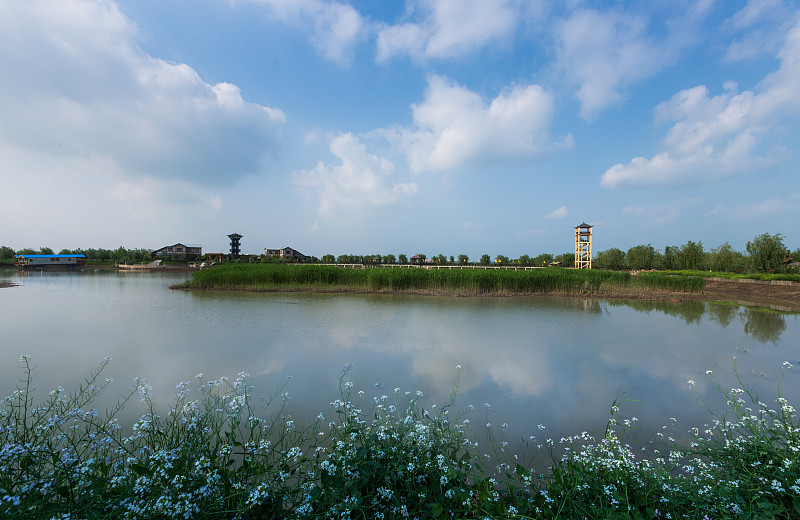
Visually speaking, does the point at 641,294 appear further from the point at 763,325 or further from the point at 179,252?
the point at 179,252

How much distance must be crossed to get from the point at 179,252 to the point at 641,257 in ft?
189

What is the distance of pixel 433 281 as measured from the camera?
14812 mm

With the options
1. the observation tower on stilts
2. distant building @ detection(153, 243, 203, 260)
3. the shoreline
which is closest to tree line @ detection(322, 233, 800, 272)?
the shoreline

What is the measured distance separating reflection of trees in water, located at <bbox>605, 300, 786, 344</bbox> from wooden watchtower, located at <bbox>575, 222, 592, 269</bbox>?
16552 millimetres

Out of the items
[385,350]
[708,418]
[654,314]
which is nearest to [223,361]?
[385,350]

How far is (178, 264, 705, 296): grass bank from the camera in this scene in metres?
14.7

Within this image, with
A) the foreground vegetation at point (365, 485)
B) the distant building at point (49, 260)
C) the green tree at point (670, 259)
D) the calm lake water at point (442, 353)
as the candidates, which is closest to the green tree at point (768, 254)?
the green tree at point (670, 259)

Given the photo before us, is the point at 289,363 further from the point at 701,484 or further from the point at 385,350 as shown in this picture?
the point at 701,484

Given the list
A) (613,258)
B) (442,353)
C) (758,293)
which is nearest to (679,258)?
(613,258)

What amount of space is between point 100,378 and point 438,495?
4594 mm

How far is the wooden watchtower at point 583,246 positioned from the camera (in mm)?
28500

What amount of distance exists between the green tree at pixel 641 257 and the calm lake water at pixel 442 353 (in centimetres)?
2516

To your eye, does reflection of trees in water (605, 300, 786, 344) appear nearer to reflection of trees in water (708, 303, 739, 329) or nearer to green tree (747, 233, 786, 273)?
reflection of trees in water (708, 303, 739, 329)

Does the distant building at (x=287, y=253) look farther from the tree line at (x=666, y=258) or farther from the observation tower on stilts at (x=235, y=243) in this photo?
the observation tower on stilts at (x=235, y=243)
